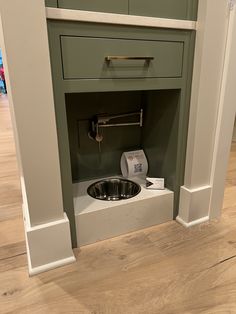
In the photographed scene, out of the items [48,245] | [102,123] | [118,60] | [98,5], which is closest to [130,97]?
[102,123]

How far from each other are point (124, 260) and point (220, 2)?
105 cm

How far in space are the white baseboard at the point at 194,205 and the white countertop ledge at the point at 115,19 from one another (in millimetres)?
692

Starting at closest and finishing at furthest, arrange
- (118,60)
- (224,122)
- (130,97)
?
(118,60)
(224,122)
(130,97)

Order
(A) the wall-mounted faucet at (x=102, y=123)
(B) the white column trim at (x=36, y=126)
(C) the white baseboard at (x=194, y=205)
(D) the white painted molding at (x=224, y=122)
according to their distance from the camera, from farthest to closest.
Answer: (A) the wall-mounted faucet at (x=102, y=123)
(C) the white baseboard at (x=194, y=205)
(D) the white painted molding at (x=224, y=122)
(B) the white column trim at (x=36, y=126)

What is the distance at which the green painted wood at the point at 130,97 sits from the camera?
806 mm

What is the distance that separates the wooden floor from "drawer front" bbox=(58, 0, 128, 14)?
90cm

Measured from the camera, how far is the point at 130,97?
1.33 m

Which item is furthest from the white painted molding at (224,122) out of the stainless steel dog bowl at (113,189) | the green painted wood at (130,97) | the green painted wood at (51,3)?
the green painted wood at (51,3)

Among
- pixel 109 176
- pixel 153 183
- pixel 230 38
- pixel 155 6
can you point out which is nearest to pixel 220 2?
pixel 230 38

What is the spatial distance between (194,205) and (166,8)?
0.84 metres

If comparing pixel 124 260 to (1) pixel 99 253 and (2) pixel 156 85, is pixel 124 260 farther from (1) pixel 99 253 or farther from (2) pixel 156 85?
(2) pixel 156 85

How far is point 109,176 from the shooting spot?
1.41 m

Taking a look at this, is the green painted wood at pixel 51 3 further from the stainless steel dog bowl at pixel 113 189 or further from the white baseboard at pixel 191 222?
the white baseboard at pixel 191 222

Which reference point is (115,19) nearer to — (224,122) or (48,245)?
(224,122)
